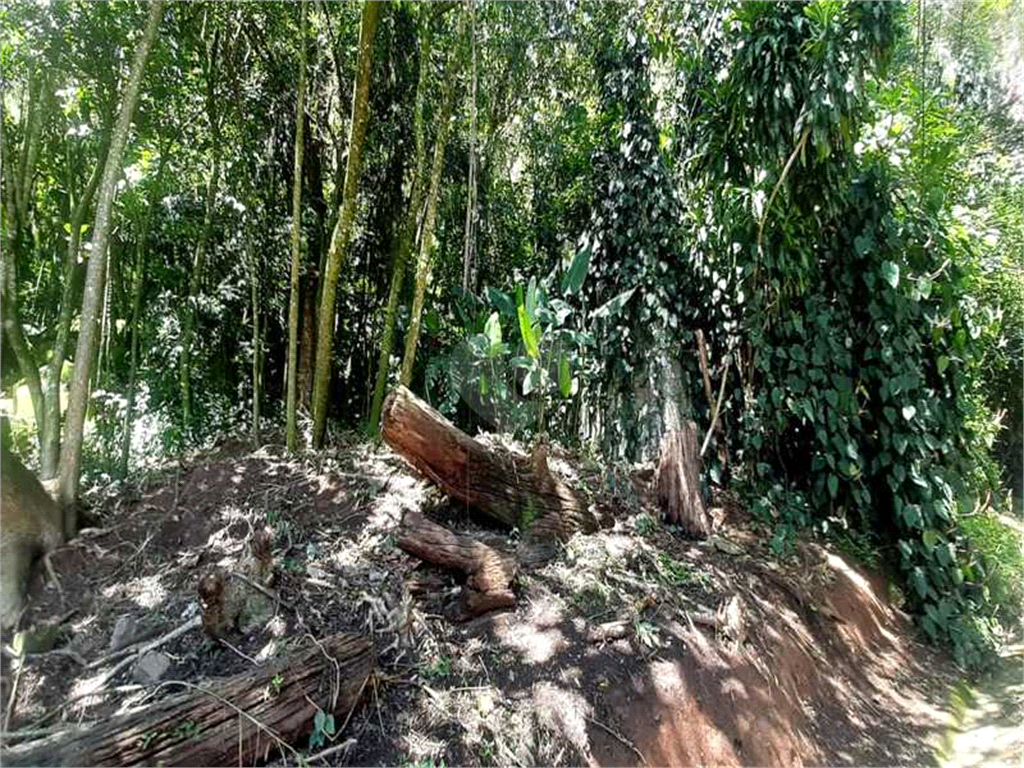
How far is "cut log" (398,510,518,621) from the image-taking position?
2178 mm

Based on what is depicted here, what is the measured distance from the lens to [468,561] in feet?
7.33

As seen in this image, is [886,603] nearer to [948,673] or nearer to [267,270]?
[948,673]

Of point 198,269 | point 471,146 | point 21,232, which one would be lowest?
point 198,269

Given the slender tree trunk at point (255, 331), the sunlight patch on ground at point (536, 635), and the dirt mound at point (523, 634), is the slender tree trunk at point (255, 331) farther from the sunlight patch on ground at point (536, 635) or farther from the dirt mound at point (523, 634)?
the sunlight patch on ground at point (536, 635)

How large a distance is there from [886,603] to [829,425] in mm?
1169

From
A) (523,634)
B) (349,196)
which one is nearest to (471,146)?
(349,196)

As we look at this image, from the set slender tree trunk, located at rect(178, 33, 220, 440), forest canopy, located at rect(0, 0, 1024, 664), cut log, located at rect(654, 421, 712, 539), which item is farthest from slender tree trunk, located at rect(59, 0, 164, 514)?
cut log, located at rect(654, 421, 712, 539)

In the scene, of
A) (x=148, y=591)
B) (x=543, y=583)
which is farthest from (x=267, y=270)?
(x=543, y=583)

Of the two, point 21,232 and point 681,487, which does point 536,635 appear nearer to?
point 681,487

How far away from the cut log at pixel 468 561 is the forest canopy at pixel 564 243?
132 cm

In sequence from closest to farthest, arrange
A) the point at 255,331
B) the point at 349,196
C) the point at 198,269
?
the point at 349,196 → the point at 255,331 → the point at 198,269

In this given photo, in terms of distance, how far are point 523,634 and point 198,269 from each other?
354 centimetres

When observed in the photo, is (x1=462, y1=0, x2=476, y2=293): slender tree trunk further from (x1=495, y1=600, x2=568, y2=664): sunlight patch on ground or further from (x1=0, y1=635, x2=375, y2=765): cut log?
(x1=0, y1=635, x2=375, y2=765): cut log

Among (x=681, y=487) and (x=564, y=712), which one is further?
(x=681, y=487)
